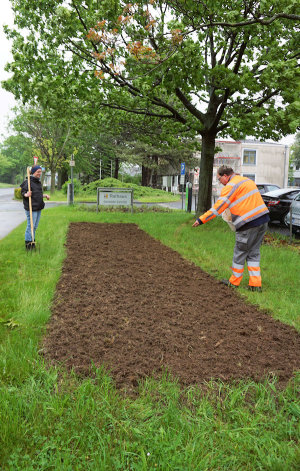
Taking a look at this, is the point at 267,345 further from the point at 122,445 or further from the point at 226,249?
the point at 226,249

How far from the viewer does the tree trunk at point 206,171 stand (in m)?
12.8

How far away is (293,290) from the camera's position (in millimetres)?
5695

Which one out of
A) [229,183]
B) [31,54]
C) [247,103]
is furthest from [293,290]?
[31,54]

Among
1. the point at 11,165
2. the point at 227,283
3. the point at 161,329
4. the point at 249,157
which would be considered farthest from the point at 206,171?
the point at 11,165

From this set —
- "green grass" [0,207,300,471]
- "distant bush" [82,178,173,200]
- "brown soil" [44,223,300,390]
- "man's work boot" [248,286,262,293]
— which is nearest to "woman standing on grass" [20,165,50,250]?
"brown soil" [44,223,300,390]

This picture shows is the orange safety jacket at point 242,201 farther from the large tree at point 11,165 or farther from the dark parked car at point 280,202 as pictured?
the large tree at point 11,165

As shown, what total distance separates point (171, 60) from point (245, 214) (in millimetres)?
5117

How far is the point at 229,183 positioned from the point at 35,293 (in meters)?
3.19

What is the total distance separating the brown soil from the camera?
3.21m

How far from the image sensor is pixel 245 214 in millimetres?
5516

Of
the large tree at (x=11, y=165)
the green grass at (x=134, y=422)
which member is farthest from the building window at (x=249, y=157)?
the green grass at (x=134, y=422)

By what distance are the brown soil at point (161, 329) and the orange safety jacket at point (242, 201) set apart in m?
1.17

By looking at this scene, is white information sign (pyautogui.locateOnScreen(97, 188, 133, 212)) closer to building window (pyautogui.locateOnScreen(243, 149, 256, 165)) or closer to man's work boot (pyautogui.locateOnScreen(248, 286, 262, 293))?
man's work boot (pyautogui.locateOnScreen(248, 286, 262, 293))

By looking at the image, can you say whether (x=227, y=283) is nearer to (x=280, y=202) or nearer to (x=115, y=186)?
(x=280, y=202)
